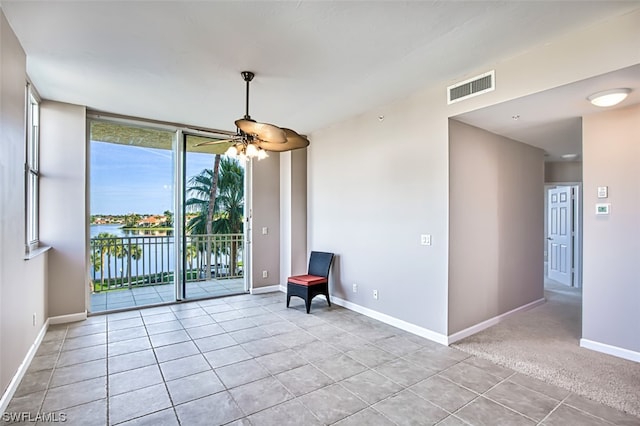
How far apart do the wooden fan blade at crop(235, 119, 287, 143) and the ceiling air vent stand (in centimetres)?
178

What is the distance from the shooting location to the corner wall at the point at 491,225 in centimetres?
346

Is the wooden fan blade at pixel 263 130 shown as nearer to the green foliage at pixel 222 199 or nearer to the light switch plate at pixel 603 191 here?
the green foliage at pixel 222 199

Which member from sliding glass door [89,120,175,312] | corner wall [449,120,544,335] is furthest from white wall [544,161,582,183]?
sliding glass door [89,120,175,312]

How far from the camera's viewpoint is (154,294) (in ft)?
17.1

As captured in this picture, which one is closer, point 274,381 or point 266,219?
point 274,381

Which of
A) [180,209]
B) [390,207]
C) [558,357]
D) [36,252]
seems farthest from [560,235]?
[36,252]

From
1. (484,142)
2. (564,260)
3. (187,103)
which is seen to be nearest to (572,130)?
(484,142)

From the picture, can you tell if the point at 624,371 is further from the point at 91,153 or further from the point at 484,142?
the point at 91,153

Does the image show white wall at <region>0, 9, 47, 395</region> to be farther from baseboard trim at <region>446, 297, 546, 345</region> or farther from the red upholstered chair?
baseboard trim at <region>446, 297, 546, 345</region>

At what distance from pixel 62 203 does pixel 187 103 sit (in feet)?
6.54

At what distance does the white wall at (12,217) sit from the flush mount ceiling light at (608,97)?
14.9 feet

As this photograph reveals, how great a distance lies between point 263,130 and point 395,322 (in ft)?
9.05

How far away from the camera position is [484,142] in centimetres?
380

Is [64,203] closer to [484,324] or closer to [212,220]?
[212,220]
